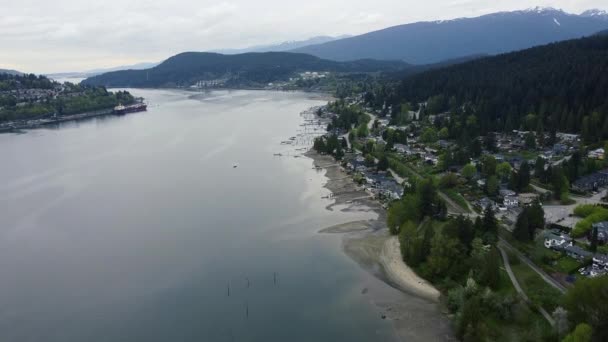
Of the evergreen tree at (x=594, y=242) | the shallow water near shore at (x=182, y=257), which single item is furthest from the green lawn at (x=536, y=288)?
the shallow water near shore at (x=182, y=257)

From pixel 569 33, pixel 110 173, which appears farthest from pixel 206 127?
pixel 569 33

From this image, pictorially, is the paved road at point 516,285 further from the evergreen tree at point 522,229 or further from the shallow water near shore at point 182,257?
the shallow water near shore at point 182,257

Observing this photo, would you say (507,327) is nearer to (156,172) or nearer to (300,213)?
(300,213)

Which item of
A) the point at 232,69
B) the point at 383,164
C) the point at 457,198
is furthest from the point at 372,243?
the point at 232,69

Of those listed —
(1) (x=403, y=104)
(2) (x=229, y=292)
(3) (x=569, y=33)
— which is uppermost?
(3) (x=569, y=33)

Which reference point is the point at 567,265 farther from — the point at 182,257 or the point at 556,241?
the point at 182,257

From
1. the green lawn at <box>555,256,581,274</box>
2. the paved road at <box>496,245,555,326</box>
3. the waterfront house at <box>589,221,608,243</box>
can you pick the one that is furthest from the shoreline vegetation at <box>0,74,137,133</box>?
the waterfront house at <box>589,221,608,243</box>
